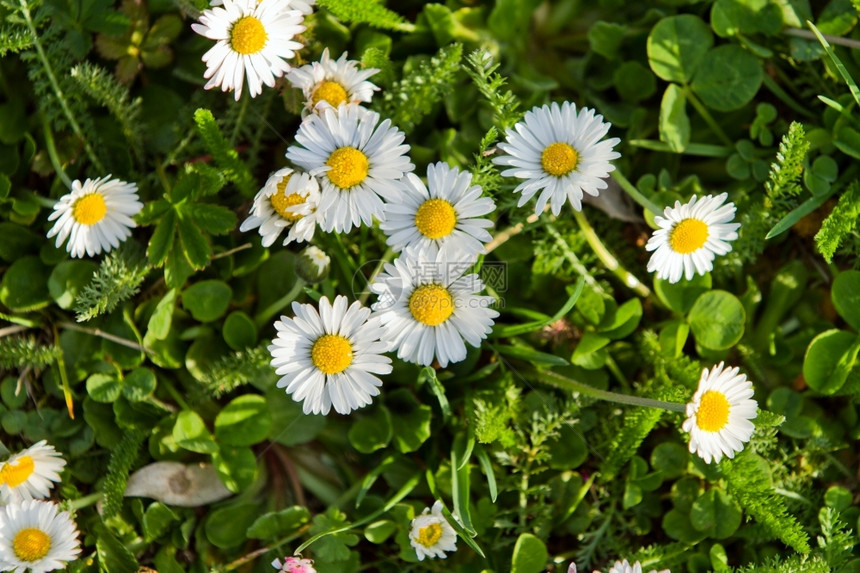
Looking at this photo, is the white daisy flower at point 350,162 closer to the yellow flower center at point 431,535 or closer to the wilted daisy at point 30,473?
the yellow flower center at point 431,535

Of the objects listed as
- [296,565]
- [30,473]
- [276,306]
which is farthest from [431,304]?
[30,473]

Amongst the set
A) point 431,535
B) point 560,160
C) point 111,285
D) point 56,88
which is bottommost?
point 431,535

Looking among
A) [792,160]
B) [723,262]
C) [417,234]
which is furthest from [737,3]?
[417,234]

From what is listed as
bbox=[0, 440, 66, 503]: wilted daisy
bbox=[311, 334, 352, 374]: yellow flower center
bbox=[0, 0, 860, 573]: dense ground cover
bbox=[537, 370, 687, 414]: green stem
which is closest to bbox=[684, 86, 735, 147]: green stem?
bbox=[0, 0, 860, 573]: dense ground cover

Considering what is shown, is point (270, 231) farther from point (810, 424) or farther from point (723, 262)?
point (810, 424)

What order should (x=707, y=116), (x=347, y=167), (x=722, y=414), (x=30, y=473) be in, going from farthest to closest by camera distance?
(x=707, y=116)
(x=30, y=473)
(x=722, y=414)
(x=347, y=167)

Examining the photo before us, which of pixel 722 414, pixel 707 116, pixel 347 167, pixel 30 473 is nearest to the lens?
pixel 347 167

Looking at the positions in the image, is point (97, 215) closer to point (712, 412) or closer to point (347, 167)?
point (347, 167)
